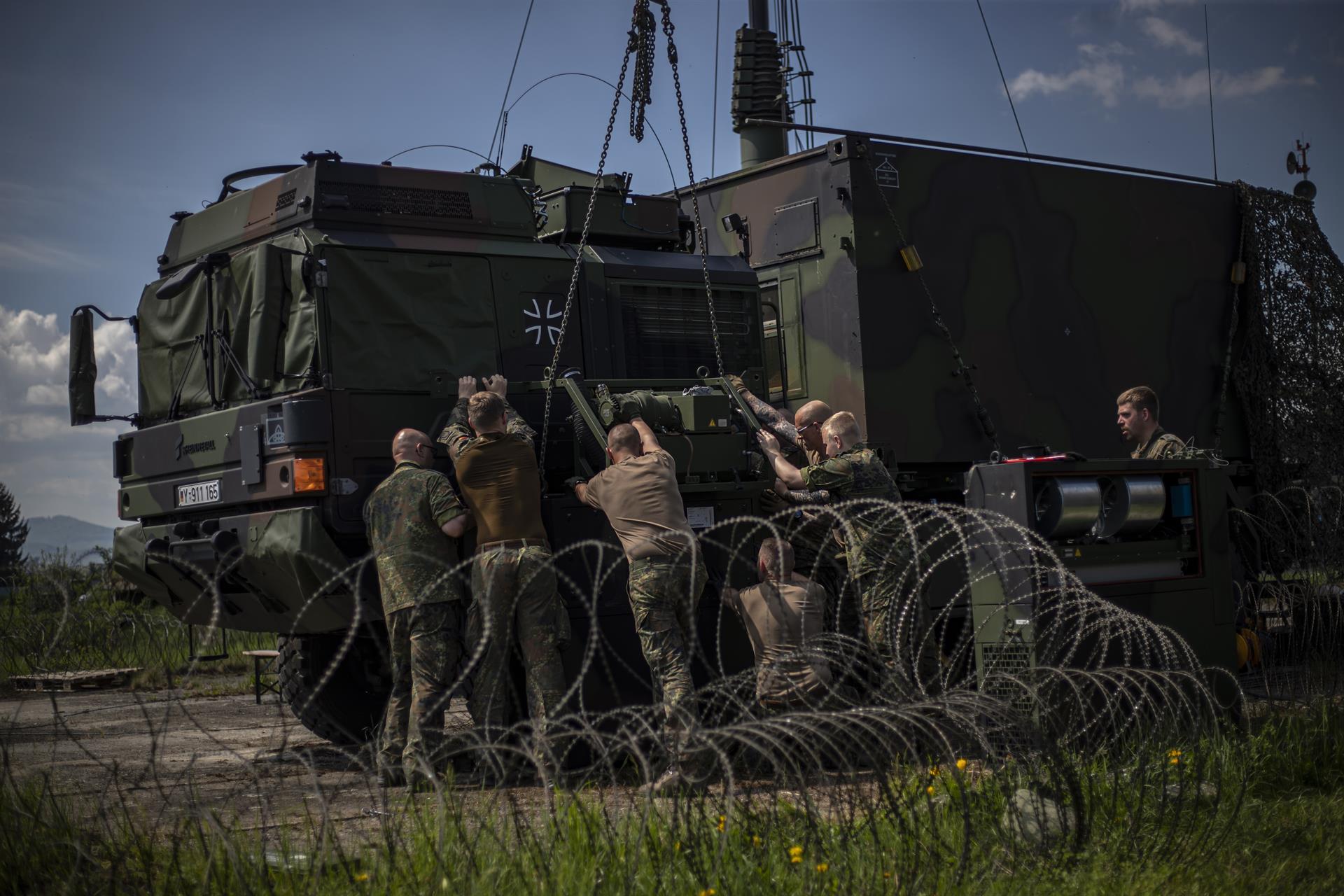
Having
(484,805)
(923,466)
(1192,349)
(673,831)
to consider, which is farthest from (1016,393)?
(673,831)

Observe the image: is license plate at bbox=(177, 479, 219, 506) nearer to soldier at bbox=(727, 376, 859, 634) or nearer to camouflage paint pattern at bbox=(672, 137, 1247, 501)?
soldier at bbox=(727, 376, 859, 634)

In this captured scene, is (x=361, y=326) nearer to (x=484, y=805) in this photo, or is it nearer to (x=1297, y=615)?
(x=484, y=805)

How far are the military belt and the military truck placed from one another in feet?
A: 0.67

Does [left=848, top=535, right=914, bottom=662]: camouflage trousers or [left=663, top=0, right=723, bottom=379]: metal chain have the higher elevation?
[left=663, top=0, right=723, bottom=379]: metal chain

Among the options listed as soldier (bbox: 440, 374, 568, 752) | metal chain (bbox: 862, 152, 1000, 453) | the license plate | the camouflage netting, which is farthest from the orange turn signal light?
the camouflage netting

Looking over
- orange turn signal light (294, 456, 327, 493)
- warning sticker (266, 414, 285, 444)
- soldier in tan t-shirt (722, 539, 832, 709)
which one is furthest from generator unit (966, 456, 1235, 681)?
warning sticker (266, 414, 285, 444)

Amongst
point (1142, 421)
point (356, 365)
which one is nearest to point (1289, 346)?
point (1142, 421)

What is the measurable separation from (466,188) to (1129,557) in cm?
399

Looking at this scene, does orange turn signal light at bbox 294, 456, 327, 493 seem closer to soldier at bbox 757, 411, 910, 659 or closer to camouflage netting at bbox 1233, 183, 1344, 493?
soldier at bbox 757, 411, 910, 659

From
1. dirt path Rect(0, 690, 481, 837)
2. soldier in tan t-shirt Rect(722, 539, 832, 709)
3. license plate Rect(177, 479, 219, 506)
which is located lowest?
dirt path Rect(0, 690, 481, 837)

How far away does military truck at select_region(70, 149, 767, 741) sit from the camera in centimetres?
698

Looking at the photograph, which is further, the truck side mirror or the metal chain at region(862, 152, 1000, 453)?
the metal chain at region(862, 152, 1000, 453)

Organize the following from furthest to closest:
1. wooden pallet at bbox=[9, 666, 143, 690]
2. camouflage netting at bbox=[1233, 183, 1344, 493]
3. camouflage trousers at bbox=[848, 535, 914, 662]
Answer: wooden pallet at bbox=[9, 666, 143, 690] < camouflage netting at bbox=[1233, 183, 1344, 493] < camouflage trousers at bbox=[848, 535, 914, 662]

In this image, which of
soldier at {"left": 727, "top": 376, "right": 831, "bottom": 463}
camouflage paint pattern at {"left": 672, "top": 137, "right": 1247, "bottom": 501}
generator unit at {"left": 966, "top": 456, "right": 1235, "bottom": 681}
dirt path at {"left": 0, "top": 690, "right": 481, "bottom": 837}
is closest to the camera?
dirt path at {"left": 0, "top": 690, "right": 481, "bottom": 837}
